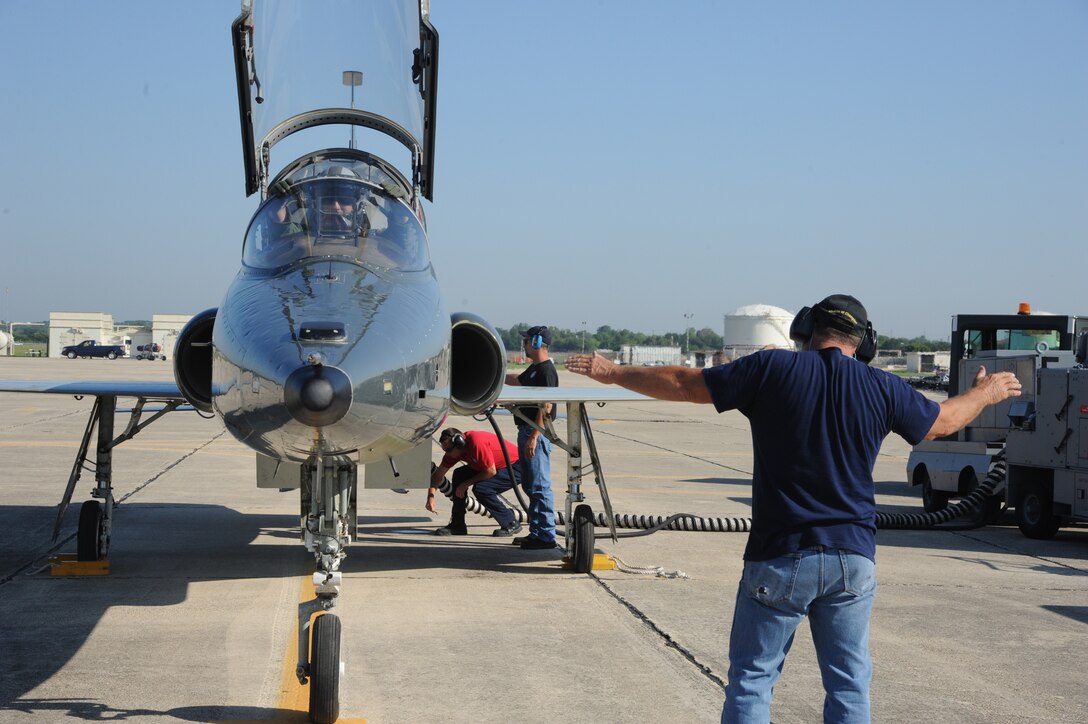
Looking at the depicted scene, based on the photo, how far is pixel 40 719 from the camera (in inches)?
200

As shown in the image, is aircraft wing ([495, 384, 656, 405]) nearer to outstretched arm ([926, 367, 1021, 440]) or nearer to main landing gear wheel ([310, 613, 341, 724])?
main landing gear wheel ([310, 613, 341, 724])

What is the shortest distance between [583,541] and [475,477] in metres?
2.24

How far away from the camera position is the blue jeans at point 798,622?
3799 millimetres

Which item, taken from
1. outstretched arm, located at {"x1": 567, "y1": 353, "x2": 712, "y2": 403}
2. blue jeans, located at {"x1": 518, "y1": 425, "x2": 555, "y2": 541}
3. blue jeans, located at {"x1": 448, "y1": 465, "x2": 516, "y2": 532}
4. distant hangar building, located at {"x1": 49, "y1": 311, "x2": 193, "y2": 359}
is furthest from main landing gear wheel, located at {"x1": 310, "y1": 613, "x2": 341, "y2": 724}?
distant hangar building, located at {"x1": 49, "y1": 311, "x2": 193, "y2": 359}

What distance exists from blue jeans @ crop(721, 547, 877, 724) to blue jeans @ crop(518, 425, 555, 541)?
6156 mm

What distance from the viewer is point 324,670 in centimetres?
522

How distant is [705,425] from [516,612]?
25303 millimetres

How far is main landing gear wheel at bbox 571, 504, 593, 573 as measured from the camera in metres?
9.16

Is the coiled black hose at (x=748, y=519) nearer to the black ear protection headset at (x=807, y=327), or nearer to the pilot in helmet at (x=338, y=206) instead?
the pilot in helmet at (x=338, y=206)

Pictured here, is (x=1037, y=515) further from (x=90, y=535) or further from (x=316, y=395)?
(x=90, y=535)

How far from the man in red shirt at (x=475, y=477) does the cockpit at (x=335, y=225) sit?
3.86 meters

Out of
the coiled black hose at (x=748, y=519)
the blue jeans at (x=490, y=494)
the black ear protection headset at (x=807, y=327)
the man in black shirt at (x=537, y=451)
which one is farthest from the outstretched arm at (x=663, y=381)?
the blue jeans at (x=490, y=494)

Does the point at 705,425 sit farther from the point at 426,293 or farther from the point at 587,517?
the point at 426,293

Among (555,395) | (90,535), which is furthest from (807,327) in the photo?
(90,535)
